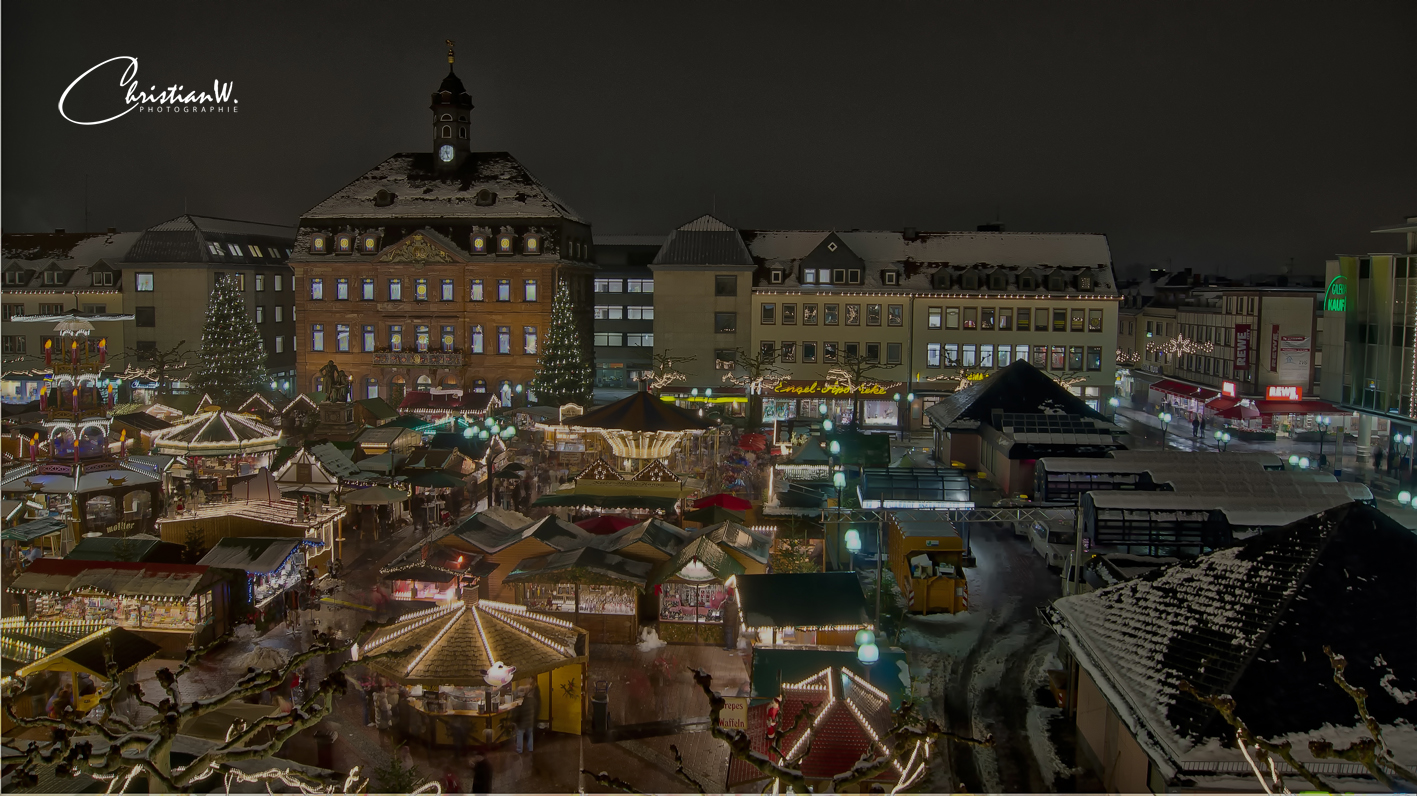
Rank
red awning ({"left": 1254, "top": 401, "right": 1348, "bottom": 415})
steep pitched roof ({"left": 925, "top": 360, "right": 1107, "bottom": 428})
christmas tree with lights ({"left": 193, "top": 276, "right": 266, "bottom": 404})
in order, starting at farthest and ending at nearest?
christmas tree with lights ({"left": 193, "top": 276, "right": 266, "bottom": 404}) → red awning ({"left": 1254, "top": 401, "right": 1348, "bottom": 415}) → steep pitched roof ({"left": 925, "top": 360, "right": 1107, "bottom": 428})

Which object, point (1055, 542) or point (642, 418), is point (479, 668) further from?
point (642, 418)

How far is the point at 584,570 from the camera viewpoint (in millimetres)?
18844

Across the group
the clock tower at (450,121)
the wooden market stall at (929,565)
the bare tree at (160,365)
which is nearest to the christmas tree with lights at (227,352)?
the bare tree at (160,365)

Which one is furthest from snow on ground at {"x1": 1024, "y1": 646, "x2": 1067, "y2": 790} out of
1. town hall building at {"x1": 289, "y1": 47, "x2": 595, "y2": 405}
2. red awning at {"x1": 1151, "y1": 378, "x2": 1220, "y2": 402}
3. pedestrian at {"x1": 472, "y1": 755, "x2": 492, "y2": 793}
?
town hall building at {"x1": 289, "y1": 47, "x2": 595, "y2": 405}

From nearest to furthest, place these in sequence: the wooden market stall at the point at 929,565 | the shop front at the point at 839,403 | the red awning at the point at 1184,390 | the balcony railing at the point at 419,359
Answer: the wooden market stall at the point at 929,565, the shop front at the point at 839,403, the red awning at the point at 1184,390, the balcony railing at the point at 419,359

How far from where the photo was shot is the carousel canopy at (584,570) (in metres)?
18.8

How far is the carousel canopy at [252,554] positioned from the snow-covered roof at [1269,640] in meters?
14.4

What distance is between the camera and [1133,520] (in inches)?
875

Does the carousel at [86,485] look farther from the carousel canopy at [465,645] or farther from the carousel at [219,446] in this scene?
the carousel canopy at [465,645]

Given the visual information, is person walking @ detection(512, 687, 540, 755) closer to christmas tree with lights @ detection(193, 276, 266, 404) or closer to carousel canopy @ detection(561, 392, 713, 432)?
carousel canopy @ detection(561, 392, 713, 432)

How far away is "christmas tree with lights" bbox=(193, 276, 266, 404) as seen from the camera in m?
48.7

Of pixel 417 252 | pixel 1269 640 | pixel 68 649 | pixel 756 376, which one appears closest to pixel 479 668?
pixel 68 649

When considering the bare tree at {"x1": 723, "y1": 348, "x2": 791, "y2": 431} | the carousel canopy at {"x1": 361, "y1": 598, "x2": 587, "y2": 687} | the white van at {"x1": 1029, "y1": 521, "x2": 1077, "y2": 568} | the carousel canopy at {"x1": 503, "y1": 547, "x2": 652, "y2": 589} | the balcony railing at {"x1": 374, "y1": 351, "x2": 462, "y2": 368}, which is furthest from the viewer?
the balcony railing at {"x1": 374, "y1": 351, "x2": 462, "y2": 368}

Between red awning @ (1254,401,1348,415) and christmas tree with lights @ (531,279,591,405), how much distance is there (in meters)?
30.1
